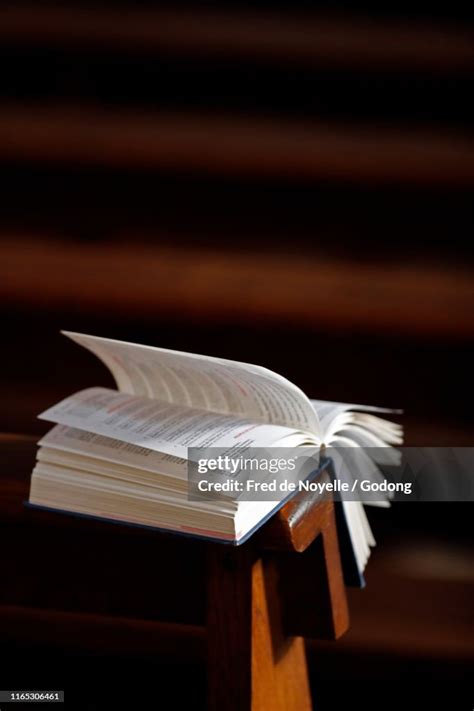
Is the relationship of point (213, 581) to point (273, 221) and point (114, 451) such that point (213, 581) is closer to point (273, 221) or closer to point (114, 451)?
point (114, 451)

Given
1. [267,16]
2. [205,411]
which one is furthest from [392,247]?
[205,411]

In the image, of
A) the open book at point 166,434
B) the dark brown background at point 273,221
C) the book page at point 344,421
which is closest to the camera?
the open book at point 166,434

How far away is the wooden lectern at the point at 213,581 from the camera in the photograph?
0.91 meters

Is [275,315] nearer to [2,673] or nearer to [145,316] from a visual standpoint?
[145,316]

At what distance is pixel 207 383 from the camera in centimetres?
98

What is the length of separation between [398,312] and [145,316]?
0.47m

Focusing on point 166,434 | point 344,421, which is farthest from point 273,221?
point 166,434

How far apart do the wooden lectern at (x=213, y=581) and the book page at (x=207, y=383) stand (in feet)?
0.31

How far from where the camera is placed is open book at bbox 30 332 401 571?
88cm

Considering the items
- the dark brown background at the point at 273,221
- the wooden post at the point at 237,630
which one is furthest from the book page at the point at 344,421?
the dark brown background at the point at 273,221

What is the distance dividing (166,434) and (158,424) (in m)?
0.03

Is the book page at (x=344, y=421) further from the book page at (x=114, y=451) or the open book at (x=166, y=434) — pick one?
the book page at (x=114, y=451)

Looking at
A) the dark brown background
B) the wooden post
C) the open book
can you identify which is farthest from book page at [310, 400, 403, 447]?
the dark brown background

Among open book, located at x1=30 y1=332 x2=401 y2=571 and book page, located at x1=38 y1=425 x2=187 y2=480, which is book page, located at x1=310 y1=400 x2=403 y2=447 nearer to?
open book, located at x1=30 y1=332 x2=401 y2=571
